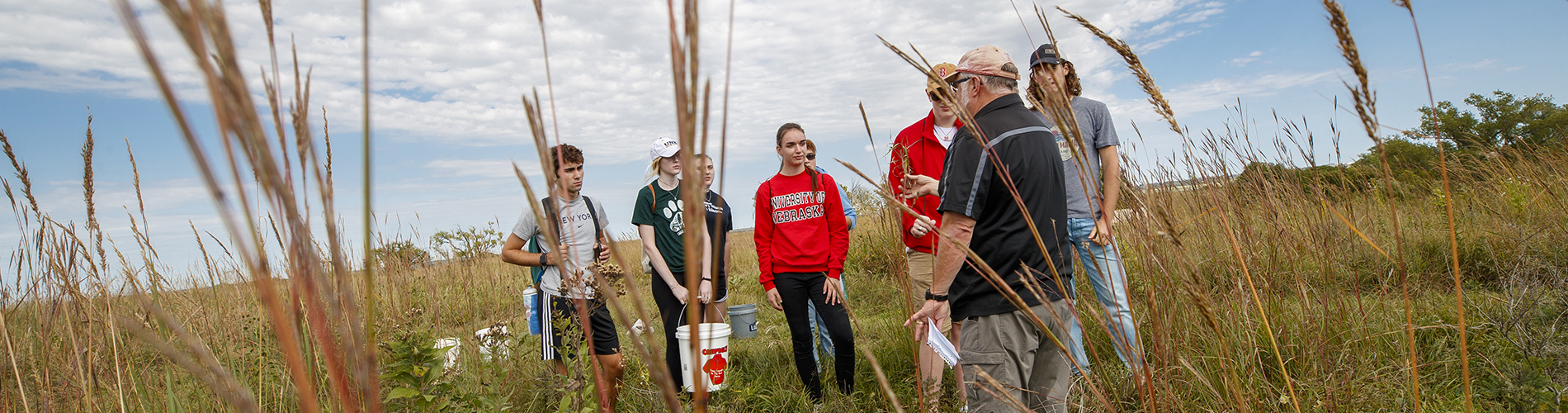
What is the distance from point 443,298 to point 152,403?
2793 mm

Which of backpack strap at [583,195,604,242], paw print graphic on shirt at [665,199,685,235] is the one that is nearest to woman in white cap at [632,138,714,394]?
paw print graphic on shirt at [665,199,685,235]

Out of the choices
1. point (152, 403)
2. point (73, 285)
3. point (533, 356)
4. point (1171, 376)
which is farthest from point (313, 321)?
point (533, 356)

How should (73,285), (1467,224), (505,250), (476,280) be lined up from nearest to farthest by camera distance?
1. (73,285)
2. (505,250)
3. (1467,224)
4. (476,280)

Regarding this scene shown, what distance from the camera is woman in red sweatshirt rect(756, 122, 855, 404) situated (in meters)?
4.03

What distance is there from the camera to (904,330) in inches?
162

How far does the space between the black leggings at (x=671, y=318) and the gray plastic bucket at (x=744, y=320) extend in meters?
0.99

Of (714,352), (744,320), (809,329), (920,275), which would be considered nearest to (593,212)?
(714,352)

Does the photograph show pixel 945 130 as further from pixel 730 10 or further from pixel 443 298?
pixel 443 298

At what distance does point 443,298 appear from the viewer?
5.57m

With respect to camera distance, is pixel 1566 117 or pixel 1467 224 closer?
pixel 1467 224

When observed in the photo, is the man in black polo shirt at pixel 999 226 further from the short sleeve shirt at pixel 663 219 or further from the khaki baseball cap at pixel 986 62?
the short sleeve shirt at pixel 663 219

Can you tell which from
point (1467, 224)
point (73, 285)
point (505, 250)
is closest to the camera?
point (73, 285)

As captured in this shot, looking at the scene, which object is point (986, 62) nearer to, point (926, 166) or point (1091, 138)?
point (926, 166)

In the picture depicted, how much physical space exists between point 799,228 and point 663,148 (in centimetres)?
106
